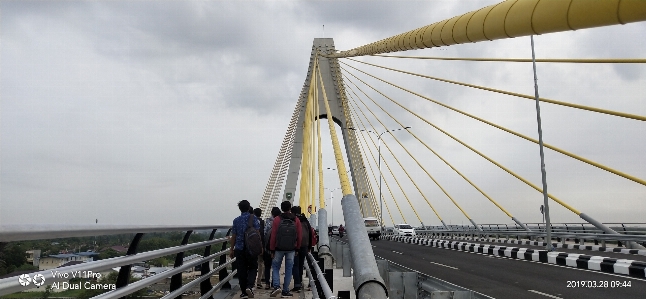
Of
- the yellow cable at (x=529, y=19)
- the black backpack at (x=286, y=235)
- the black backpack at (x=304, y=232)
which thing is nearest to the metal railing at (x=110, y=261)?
the black backpack at (x=286, y=235)

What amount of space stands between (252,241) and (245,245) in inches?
6.9

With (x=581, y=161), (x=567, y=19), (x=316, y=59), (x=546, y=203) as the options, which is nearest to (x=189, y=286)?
(x=567, y=19)

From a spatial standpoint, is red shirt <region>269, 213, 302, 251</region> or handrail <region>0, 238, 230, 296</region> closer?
handrail <region>0, 238, 230, 296</region>

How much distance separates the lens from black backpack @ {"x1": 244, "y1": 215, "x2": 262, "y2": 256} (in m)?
8.59

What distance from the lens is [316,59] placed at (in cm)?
3706

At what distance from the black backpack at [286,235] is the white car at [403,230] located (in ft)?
129

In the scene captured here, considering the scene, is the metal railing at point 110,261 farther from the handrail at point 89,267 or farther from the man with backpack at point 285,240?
the man with backpack at point 285,240

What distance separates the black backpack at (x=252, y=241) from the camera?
8.59m

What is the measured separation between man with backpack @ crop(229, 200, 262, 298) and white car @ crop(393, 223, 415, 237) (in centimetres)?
A: 3948

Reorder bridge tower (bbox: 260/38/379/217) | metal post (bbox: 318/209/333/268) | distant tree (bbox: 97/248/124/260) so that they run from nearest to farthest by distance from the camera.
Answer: distant tree (bbox: 97/248/124/260), metal post (bbox: 318/209/333/268), bridge tower (bbox: 260/38/379/217)

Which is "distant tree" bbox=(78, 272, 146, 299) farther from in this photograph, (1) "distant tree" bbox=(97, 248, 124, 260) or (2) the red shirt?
(2) the red shirt

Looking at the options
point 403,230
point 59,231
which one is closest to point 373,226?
point 403,230

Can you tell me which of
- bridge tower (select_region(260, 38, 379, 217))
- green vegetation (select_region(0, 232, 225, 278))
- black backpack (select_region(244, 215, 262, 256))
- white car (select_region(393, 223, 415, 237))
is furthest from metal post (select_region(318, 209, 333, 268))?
white car (select_region(393, 223, 415, 237))

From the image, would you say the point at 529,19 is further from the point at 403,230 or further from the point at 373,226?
the point at 403,230
